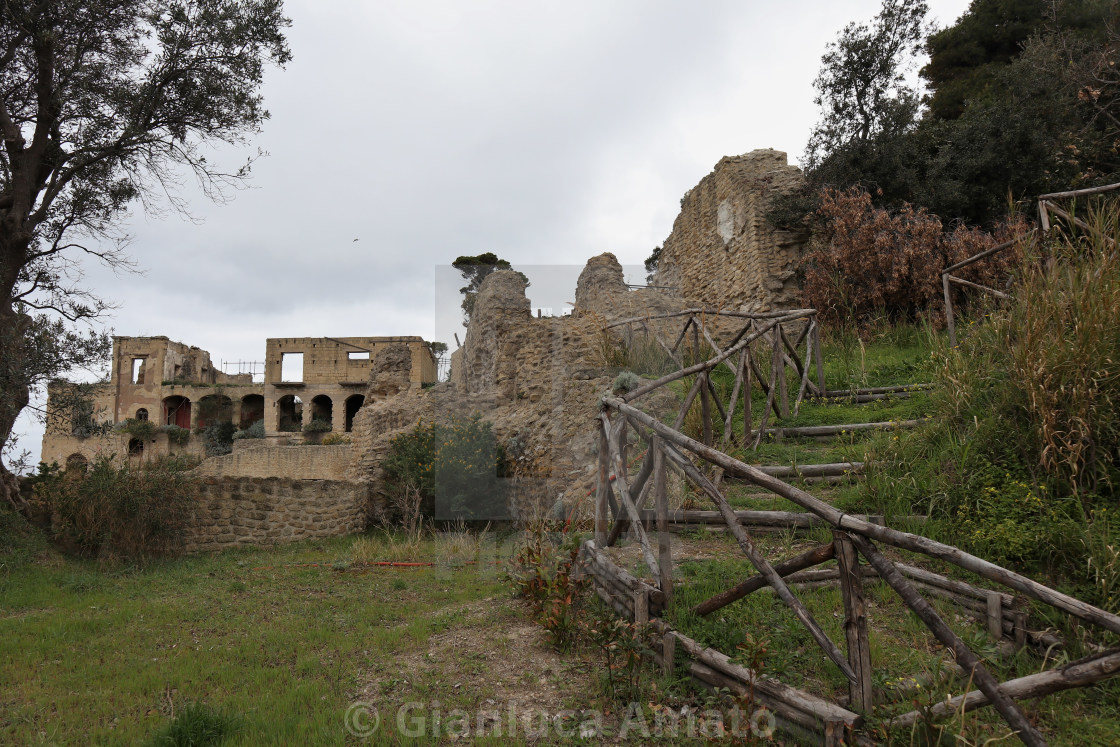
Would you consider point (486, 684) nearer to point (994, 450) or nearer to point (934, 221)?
point (994, 450)

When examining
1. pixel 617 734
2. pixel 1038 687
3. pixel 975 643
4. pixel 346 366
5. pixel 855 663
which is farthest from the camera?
pixel 346 366

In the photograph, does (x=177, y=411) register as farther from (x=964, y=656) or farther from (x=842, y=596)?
(x=964, y=656)

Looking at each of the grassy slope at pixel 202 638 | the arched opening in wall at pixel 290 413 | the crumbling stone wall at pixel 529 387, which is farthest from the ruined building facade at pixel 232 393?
the grassy slope at pixel 202 638

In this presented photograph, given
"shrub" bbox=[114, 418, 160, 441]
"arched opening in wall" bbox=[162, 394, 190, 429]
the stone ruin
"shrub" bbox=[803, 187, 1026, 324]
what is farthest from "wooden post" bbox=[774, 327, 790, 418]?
"arched opening in wall" bbox=[162, 394, 190, 429]

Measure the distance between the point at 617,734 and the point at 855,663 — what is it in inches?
44.6

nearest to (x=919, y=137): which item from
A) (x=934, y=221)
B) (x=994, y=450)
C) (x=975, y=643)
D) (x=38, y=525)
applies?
(x=934, y=221)

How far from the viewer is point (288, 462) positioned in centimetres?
1875

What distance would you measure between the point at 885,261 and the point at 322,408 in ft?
92.8

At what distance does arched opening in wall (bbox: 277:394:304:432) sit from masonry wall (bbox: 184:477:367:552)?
857 inches

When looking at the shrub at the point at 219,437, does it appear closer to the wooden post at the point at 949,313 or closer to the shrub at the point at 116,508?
the shrub at the point at 116,508

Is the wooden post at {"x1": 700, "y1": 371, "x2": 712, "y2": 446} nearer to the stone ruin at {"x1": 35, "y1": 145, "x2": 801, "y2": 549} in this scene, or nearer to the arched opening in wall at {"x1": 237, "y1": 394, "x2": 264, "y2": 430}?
the stone ruin at {"x1": 35, "y1": 145, "x2": 801, "y2": 549}

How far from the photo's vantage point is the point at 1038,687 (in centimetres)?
199

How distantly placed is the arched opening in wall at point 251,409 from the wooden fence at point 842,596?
32.8 metres

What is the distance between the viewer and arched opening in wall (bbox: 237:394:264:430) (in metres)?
32.4
